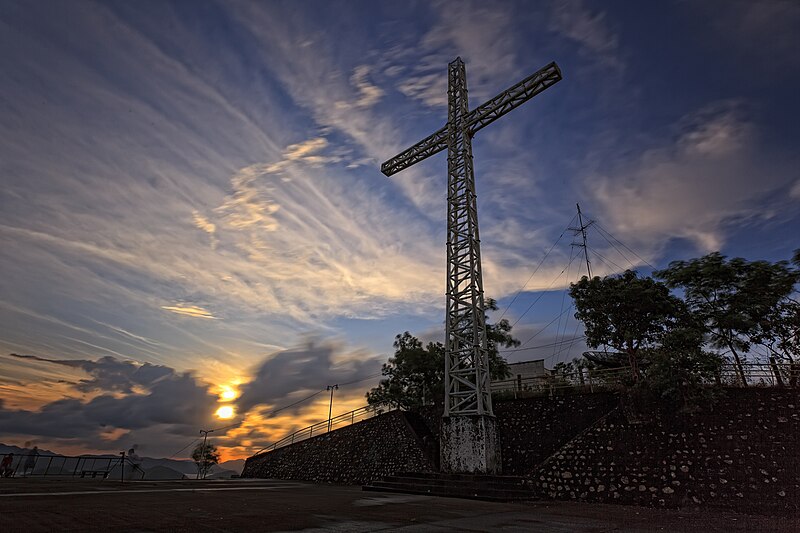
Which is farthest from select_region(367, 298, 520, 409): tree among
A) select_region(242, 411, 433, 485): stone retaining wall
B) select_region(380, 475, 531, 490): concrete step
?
select_region(380, 475, 531, 490): concrete step

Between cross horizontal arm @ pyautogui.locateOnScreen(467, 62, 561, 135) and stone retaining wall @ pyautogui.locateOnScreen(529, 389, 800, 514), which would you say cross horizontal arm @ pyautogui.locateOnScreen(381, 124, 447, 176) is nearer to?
cross horizontal arm @ pyautogui.locateOnScreen(467, 62, 561, 135)

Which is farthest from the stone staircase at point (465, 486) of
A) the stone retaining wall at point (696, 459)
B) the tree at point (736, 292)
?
the tree at point (736, 292)

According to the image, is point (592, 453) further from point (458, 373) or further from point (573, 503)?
point (458, 373)

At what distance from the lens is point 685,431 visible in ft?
45.9

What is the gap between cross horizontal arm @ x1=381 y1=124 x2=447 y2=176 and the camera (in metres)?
24.4

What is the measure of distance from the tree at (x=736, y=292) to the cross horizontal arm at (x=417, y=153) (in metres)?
14.2

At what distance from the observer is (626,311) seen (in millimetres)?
20562

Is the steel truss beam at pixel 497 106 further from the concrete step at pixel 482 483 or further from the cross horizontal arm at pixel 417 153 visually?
the concrete step at pixel 482 483

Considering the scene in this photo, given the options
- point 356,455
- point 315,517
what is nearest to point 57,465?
point 356,455

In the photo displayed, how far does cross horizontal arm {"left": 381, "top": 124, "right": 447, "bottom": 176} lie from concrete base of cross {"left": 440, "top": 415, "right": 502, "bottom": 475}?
1532 cm

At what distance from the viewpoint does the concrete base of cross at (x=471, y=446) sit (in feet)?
52.5

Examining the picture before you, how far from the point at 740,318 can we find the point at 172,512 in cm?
2133

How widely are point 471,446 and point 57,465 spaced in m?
18.8

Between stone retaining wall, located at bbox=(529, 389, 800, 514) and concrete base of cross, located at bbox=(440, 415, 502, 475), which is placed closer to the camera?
stone retaining wall, located at bbox=(529, 389, 800, 514)
